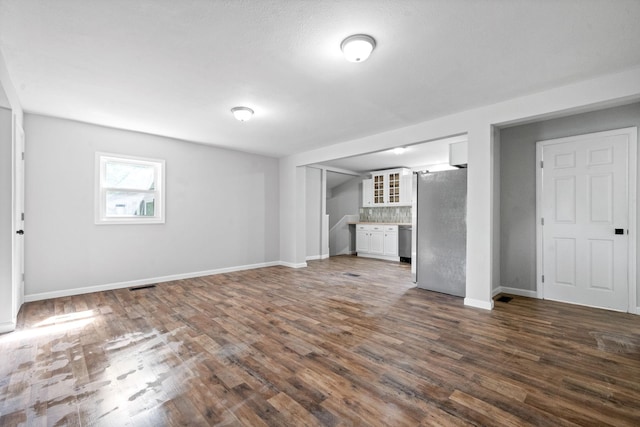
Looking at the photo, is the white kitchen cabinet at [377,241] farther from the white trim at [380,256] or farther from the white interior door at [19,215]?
the white interior door at [19,215]

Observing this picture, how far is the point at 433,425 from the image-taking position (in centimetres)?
155

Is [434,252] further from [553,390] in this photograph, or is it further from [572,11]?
[572,11]

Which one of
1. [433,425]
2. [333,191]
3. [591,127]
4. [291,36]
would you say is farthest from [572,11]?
[333,191]

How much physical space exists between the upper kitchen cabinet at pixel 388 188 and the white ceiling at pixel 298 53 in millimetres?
3876

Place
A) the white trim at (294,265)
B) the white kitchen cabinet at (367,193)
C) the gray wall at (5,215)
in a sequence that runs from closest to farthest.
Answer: the gray wall at (5,215) → the white trim at (294,265) → the white kitchen cabinet at (367,193)

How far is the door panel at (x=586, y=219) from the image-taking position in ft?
11.2

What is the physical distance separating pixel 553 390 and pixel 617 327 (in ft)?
6.03

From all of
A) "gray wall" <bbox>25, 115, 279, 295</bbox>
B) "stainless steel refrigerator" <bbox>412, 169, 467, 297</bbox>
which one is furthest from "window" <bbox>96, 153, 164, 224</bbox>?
"stainless steel refrigerator" <bbox>412, 169, 467, 297</bbox>

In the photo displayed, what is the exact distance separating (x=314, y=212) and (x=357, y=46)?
5318 mm

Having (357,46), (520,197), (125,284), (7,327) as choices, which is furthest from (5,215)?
(520,197)

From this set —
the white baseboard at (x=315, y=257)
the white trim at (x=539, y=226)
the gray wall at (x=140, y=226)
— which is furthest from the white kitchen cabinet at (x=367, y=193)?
the white trim at (x=539, y=226)

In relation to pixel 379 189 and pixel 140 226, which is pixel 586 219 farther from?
pixel 140 226

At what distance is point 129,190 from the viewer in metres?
4.67

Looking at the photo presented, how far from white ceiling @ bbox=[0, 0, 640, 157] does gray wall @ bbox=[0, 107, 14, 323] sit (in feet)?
1.75
